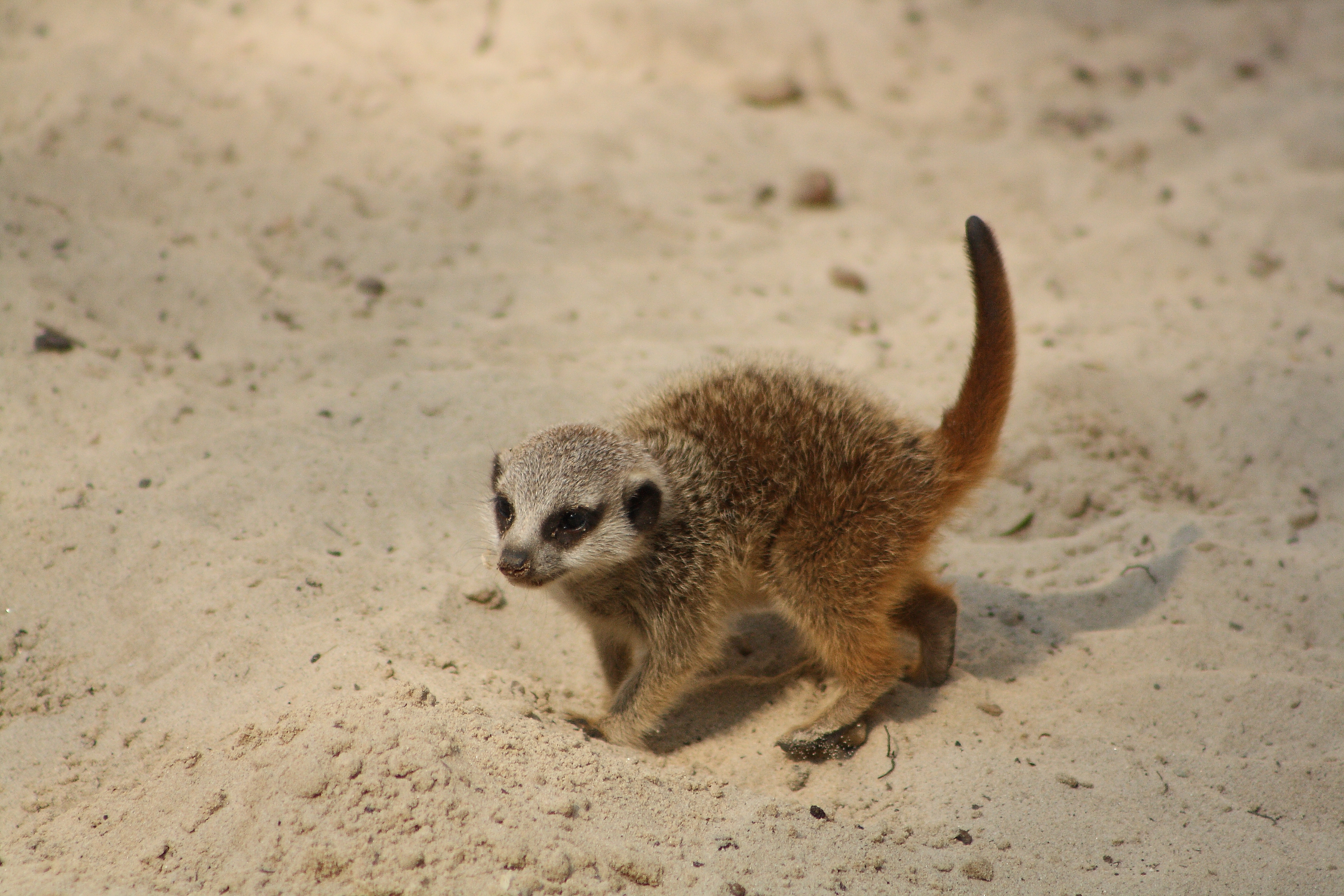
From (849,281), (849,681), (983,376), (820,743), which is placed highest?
(983,376)

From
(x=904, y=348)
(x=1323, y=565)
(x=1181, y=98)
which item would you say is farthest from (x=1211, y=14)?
(x=1323, y=565)

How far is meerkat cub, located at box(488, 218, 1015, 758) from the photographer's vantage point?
2986mm

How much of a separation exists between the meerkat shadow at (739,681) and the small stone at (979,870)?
96cm

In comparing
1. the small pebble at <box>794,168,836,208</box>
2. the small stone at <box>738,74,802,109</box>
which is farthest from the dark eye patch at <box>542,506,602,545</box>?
the small stone at <box>738,74,802,109</box>

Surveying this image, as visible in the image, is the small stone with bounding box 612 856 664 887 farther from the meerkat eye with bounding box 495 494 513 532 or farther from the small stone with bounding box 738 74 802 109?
the small stone with bounding box 738 74 802 109

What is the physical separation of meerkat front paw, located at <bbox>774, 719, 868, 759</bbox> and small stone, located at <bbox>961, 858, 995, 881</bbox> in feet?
1.92

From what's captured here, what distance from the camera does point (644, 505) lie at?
3047 mm

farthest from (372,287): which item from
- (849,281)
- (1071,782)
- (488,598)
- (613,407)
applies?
(1071,782)

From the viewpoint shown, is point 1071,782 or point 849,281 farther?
point 849,281

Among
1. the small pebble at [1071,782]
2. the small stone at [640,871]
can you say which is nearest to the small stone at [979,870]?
the small pebble at [1071,782]

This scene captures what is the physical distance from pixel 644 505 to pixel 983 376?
1.12 meters

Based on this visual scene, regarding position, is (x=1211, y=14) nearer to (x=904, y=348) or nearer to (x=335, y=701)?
(x=904, y=348)

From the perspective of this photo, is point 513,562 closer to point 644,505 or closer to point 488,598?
point 644,505

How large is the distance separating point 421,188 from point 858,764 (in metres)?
3.95
